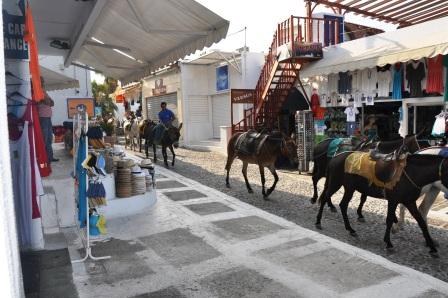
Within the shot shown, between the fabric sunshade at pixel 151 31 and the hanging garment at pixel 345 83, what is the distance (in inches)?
231

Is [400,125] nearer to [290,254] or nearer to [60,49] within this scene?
[290,254]

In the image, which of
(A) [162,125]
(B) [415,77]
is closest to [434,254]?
(B) [415,77]

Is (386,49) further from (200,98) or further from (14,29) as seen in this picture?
(200,98)

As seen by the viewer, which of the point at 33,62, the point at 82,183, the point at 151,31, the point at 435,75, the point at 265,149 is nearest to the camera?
the point at 33,62

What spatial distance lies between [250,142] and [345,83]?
4.26m

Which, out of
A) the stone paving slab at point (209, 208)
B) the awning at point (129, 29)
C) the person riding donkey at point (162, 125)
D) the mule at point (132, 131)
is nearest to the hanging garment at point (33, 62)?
the awning at point (129, 29)

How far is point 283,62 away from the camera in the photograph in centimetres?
1211

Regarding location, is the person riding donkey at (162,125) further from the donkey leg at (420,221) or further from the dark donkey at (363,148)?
the donkey leg at (420,221)

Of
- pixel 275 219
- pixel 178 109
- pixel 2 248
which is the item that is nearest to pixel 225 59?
pixel 178 109

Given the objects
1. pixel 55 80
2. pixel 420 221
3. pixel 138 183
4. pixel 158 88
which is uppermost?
pixel 158 88

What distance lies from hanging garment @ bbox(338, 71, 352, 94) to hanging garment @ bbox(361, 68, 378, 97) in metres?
0.43

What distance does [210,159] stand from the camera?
14805 mm

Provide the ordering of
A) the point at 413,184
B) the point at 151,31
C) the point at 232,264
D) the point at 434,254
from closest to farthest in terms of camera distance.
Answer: the point at 232,264, the point at 413,184, the point at 434,254, the point at 151,31

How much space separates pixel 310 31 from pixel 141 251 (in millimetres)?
9626
